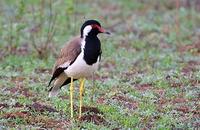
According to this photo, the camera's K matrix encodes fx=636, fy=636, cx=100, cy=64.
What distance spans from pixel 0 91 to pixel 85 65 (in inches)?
98.2

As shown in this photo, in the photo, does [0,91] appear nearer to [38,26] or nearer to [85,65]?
[85,65]

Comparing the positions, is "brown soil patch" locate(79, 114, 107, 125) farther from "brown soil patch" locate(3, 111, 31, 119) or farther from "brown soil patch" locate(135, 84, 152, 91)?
"brown soil patch" locate(135, 84, 152, 91)

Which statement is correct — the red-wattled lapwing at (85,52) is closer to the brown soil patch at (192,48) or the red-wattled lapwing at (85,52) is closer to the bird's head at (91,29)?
the bird's head at (91,29)

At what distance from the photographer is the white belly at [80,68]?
26.3 feet

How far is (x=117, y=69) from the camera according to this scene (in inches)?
485

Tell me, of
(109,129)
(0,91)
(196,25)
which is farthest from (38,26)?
(109,129)

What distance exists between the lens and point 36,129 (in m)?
7.55

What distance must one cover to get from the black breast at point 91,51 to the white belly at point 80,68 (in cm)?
6

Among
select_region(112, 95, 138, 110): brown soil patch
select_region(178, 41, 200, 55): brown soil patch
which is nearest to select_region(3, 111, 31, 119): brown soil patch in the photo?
select_region(112, 95, 138, 110): brown soil patch

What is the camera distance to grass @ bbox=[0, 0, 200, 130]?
8258 mm

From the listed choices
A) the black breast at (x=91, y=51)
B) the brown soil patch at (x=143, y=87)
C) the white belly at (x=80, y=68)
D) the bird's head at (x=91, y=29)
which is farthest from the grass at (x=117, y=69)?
the bird's head at (x=91, y=29)

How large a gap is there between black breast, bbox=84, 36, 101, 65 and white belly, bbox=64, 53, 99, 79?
0.06 metres

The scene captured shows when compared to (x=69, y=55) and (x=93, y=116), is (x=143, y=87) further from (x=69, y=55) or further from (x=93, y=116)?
(x=69, y=55)

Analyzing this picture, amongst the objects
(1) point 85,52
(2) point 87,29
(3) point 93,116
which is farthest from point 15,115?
(2) point 87,29
